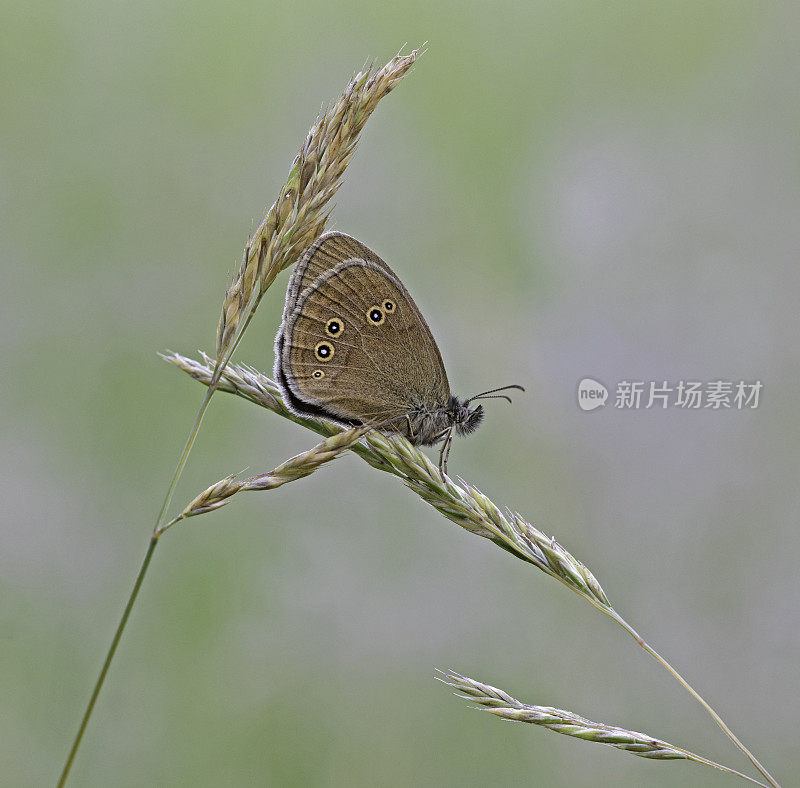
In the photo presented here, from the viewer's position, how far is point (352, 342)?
1.57 m

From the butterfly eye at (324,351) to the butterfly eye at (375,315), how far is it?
118mm

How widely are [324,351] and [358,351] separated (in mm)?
105

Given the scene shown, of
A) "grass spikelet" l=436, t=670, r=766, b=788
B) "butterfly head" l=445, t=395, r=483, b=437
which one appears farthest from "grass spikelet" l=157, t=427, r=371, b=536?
"butterfly head" l=445, t=395, r=483, b=437

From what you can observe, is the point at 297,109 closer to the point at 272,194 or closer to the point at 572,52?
the point at 272,194

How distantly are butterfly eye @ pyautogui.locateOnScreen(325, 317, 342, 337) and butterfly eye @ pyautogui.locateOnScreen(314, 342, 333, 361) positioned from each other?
0.9 inches

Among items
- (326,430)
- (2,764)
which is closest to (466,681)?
(326,430)

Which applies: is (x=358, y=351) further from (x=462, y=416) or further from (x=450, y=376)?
(x=450, y=376)

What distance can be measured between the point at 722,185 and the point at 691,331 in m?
0.71

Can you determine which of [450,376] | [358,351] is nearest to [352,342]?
[358,351]

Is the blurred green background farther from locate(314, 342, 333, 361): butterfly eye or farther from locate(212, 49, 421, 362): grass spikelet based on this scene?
locate(212, 49, 421, 362): grass spikelet

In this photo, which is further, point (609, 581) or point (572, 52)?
point (572, 52)

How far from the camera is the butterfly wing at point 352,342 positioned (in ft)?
4.76

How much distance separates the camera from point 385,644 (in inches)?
107

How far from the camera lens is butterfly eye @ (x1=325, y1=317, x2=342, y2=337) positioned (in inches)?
59.6
